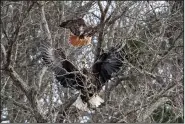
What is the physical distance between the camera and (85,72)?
586 centimetres

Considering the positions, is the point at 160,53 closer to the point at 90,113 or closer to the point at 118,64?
the point at 118,64

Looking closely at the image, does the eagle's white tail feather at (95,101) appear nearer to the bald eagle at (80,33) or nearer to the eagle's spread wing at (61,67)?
the eagle's spread wing at (61,67)

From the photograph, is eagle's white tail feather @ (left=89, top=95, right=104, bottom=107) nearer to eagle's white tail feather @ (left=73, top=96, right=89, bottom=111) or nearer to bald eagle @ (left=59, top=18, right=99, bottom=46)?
eagle's white tail feather @ (left=73, top=96, right=89, bottom=111)

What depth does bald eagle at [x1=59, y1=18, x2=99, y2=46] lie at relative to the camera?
5.51m

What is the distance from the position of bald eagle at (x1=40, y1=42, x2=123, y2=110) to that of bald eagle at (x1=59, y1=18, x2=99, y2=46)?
307mm

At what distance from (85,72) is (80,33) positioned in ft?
1.77

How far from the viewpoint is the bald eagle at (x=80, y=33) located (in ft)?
18.1

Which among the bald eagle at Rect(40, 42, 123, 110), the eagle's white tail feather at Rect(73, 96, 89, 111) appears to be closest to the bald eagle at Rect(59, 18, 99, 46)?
the bald eagle at Rect(40, 42, 123, 110)

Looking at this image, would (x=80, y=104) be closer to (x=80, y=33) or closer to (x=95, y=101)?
(x=95, y=101)

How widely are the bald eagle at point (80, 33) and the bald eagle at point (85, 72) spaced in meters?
0.31

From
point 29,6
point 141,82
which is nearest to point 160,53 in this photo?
point 141,82

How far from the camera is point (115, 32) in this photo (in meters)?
6.77

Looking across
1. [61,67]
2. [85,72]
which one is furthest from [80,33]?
[61,67]

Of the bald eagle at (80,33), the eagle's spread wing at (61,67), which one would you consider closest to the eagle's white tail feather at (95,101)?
the eagle's spread wing at (61,67)
